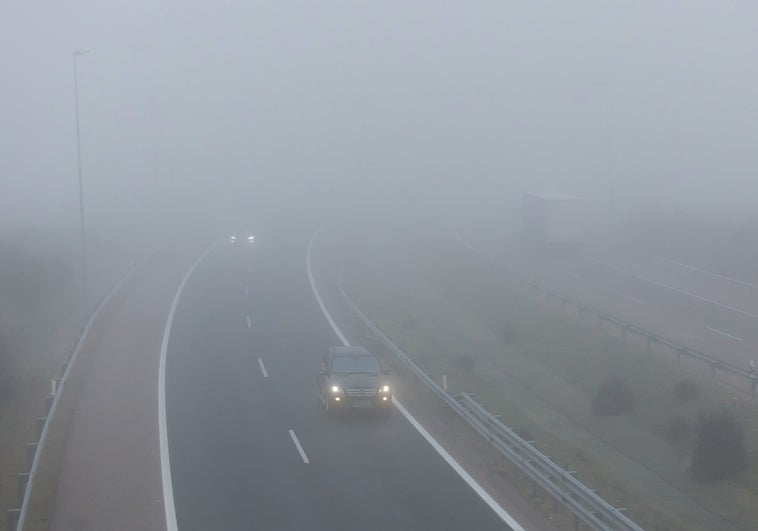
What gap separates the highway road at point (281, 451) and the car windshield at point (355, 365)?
3.76 ft

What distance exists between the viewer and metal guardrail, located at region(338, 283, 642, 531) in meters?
14.5

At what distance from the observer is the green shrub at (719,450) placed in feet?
65.1

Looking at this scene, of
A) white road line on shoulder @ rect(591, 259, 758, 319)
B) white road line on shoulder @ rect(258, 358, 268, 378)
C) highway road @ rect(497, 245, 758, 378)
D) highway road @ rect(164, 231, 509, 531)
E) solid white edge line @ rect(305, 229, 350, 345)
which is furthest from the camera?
white road line on shoulder @ rect(591, 259, 758, 319)

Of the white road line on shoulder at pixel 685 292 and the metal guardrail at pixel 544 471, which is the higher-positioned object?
the metal guardrail at pixel 544 471

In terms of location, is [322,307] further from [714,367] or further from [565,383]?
[714,367]

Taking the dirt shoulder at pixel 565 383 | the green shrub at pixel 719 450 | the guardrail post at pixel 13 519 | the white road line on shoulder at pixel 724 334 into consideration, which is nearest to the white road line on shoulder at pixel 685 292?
the white road line on shoulder at pixel 724 334

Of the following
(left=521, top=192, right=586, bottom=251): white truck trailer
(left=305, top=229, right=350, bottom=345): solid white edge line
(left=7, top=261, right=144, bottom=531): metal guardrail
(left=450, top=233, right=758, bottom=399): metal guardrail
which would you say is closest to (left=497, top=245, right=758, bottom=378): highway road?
(left=521, top=192, right=586, bottom=251): white truck trailer

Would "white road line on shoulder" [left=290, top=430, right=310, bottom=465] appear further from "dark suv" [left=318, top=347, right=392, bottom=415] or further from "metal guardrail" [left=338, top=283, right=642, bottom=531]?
"metal guardrail" [left=338, top=283, right=642, bottom=531]

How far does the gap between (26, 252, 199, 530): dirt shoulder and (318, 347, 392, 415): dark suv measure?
4.17 m

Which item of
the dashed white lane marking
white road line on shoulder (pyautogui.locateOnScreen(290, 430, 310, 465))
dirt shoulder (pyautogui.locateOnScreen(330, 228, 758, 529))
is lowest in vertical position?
dirt shoulder (pyautogui.locateOnScreen(330, 228, 758, 529))

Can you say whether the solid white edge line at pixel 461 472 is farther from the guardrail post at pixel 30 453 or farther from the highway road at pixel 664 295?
the highway road at pixel 664 295

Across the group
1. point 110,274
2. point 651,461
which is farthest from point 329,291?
point 651,461

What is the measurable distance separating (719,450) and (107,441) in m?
13.0

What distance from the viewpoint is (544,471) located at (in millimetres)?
17797
